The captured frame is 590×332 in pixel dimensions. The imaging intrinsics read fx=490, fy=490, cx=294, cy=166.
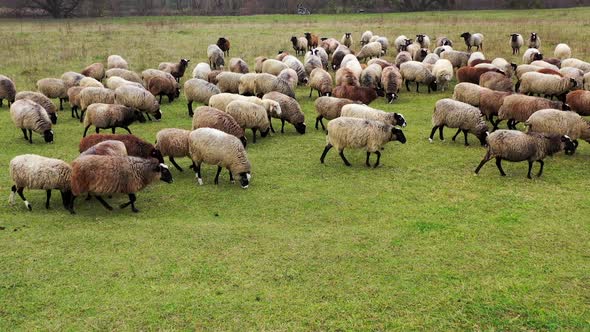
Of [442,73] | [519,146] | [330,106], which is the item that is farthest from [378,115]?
[442,73]

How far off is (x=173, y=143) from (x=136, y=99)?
17.6ft

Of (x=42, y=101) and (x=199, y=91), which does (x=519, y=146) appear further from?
(x=42, y=101)

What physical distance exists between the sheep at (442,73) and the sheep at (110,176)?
1486 centimetres

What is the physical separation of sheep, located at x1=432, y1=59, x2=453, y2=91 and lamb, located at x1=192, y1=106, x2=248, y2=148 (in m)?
A: 11.6

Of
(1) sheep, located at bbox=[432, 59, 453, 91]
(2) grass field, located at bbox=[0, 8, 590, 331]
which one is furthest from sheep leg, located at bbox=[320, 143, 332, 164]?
(1) sheep, located at bbox=[432, 59, 453, 91]

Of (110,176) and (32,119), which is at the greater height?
(32,119)

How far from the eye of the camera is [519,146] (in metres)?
10.9

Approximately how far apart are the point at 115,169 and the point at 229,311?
166 inches

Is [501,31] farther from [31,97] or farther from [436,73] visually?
[31,97]

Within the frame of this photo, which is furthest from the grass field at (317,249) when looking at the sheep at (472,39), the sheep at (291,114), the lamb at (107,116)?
the sheep at (472,39)

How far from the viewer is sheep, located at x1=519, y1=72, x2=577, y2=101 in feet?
54.7

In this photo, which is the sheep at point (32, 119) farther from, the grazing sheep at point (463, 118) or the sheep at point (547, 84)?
the sheep at point (547, 84)

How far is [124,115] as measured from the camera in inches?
554

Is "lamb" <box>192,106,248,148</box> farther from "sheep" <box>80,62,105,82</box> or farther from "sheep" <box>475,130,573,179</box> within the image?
"sheep" <box>80,62,105,82</box>
